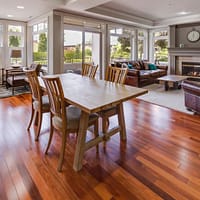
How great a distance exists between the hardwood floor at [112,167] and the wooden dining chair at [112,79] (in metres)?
0.36

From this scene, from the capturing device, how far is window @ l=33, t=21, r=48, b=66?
21.3 ft

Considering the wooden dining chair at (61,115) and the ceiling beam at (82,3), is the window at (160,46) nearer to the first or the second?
the ceiling beam at (82,3)

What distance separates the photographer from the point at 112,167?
2.21 metres

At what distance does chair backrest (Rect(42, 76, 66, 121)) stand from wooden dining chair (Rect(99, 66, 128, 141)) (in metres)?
0.66

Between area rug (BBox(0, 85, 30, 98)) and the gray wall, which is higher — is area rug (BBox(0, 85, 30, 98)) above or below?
below

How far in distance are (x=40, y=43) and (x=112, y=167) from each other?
5.91m

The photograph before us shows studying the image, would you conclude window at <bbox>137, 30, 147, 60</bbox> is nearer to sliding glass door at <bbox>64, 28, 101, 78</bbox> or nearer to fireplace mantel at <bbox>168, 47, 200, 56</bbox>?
fireplace mantel at <bbox>168, 47, 200, 56</bbox>

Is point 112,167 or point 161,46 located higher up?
point 161,46

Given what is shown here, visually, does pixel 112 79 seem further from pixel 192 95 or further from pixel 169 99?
pixel 169 99

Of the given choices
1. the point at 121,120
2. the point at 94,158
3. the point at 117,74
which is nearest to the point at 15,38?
the point at 117,74

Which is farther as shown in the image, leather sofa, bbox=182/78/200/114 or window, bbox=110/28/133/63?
window, bbox=110/28/133/63

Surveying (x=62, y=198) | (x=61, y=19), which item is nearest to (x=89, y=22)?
(x=61, y=19)

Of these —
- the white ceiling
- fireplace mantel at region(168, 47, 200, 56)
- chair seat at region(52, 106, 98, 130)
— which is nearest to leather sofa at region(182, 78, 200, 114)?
chair seat at region(52, 106, 98, 130)

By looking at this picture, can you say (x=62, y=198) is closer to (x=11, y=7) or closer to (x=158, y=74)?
(x=11, y=7)
